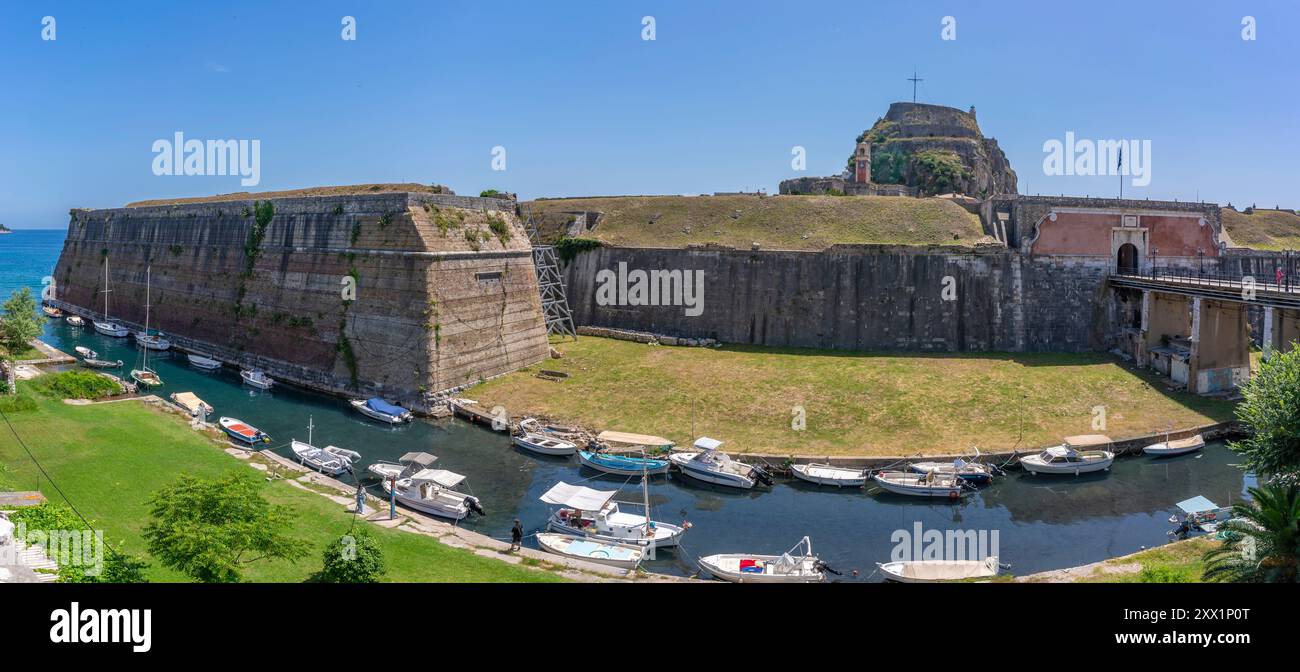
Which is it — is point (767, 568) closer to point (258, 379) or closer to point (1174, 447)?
point (1174, 447)

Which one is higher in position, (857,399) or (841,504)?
(857,399)

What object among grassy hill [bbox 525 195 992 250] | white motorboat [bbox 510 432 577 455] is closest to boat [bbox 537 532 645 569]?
white motorboat [bbox 510 432 577 455]

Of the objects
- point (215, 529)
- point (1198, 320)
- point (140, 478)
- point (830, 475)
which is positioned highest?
point (1198, 320)

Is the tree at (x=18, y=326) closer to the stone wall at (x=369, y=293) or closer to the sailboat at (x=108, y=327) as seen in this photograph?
the stone wall at (x=369, y=293)

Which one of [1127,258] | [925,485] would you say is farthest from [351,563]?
[1127,258]
